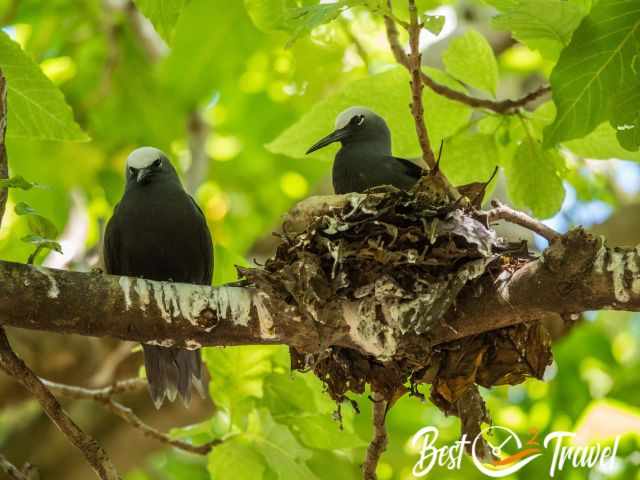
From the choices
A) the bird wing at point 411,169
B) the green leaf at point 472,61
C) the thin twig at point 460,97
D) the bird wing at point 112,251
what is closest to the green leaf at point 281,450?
the bird wing at point 112,251

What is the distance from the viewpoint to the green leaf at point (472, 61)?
402cm

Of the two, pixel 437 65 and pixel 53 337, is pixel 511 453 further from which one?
pixel 53 337

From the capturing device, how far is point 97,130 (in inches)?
321

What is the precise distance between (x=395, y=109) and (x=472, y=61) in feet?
1.33

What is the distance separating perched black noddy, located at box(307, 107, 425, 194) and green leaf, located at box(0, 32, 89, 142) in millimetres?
1402

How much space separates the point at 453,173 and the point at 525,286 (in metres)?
1.38

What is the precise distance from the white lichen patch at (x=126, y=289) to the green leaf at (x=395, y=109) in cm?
131

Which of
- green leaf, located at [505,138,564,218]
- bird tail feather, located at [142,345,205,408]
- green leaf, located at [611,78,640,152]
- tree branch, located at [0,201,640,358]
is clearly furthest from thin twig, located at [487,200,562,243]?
bird tail feather, located at [142,345,205,408]

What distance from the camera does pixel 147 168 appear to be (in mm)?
4988

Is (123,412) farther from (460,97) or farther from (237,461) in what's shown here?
(460,97)

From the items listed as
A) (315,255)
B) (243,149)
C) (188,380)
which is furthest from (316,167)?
(315,255)

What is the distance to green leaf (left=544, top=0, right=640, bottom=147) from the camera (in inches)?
121

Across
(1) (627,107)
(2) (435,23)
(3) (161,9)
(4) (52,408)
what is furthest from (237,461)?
(1) (627,107)

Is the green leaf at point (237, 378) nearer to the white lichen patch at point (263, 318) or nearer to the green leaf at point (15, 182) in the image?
the white lichen patch at point (263, 318)
